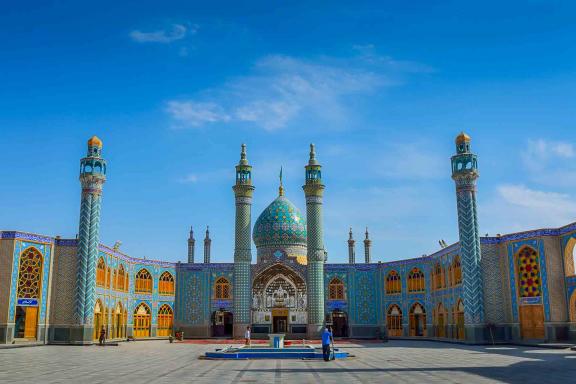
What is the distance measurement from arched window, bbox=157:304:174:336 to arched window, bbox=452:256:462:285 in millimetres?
17956

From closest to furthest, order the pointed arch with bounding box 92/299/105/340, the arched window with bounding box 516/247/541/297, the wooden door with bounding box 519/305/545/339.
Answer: the wooden door with bounding box 519/305/545/339, the arched window with bounding box 516/247/541/297, the pointed arch with bounding box 92/299/105/340

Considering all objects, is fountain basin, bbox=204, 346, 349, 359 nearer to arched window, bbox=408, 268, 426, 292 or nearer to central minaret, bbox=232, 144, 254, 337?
central minaret, bbox=232, 144, 254, 337

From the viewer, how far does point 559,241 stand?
87.8ft

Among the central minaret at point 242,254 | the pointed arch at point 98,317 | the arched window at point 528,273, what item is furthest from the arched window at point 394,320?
the pointed arch at point 98,317

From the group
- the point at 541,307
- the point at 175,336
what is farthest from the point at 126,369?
the point at 175,336

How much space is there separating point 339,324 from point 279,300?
4.32 m

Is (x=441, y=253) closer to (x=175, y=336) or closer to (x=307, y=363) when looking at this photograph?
(x=175, y=336)

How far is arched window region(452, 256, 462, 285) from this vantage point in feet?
101

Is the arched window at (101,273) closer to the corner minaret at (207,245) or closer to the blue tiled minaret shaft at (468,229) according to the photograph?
the corner minaret at (207,245)

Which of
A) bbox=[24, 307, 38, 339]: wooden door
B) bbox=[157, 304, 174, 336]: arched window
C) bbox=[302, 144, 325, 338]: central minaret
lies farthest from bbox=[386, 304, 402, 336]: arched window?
bbox=[24, 307, 38, 339]: wooden door

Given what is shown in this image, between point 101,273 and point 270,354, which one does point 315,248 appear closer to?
point 101,273

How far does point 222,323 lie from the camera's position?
4016 centimetres

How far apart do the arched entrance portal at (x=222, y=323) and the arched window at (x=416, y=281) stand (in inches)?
464

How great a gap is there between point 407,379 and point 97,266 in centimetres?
2229
